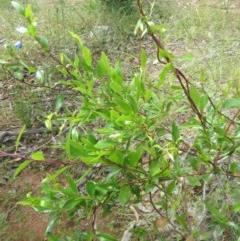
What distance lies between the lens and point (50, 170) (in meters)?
2.78

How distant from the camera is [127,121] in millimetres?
1328

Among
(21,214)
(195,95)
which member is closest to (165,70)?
(195,95)

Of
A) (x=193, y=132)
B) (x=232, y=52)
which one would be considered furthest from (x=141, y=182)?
(x=232, y=52)

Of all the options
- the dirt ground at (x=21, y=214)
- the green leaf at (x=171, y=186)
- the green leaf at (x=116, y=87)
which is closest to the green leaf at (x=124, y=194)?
the green leaf at (x=171, y=186)

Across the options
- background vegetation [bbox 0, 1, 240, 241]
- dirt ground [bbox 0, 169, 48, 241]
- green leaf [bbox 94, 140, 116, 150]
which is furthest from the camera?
dirt ground [bbox 0, 169, 48, 241]

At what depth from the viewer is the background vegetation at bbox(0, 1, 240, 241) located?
4.66 ft

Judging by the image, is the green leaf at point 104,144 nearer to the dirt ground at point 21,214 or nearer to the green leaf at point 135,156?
the green leaf at point 135,156

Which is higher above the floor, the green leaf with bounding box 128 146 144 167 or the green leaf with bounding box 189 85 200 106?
the green leaf with bounding box 189 85 200 106

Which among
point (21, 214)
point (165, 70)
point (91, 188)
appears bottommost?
point (21, 214)

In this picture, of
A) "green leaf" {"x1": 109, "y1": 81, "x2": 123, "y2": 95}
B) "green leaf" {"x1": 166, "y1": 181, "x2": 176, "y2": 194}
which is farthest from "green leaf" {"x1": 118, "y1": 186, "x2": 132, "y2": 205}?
"green leaf" {"x1": 109, "y1": 81, "x2": 123, "y2": 95}

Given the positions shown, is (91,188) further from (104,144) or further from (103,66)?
(103,66)

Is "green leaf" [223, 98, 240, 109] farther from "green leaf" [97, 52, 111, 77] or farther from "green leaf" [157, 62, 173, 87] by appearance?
"green leaf" [97, 52, 111, 77]

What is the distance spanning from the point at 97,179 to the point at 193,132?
0.57 m

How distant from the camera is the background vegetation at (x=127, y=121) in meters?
1.42
